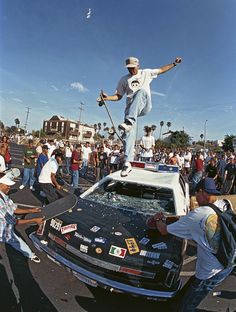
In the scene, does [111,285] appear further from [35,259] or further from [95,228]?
[35,259]

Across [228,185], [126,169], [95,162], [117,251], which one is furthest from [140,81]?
[95,162]

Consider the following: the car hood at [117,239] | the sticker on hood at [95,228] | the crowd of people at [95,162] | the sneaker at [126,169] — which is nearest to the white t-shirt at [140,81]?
the sneaker at [126,169]

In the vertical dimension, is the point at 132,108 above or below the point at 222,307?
above

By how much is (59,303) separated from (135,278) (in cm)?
91

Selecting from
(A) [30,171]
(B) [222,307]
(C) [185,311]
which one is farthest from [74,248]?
(A) [30,171]

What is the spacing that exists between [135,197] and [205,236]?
2.35m

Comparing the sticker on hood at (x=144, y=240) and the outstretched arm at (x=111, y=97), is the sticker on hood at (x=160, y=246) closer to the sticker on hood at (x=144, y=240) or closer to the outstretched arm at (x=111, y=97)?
the sticker on hood at (x=144, y=240)

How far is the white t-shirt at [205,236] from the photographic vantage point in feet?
7.02

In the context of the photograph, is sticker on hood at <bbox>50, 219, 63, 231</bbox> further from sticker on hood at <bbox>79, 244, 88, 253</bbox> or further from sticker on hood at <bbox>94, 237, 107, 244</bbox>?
sticker on hood at <bbox>94, 237, 107, 244</bbox>

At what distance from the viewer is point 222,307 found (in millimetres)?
3131

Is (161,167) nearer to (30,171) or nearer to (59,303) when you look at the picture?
(59,303)

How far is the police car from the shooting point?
2658 millimetres

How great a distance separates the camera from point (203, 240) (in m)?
2.20

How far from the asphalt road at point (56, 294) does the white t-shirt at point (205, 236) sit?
3.19 feet
